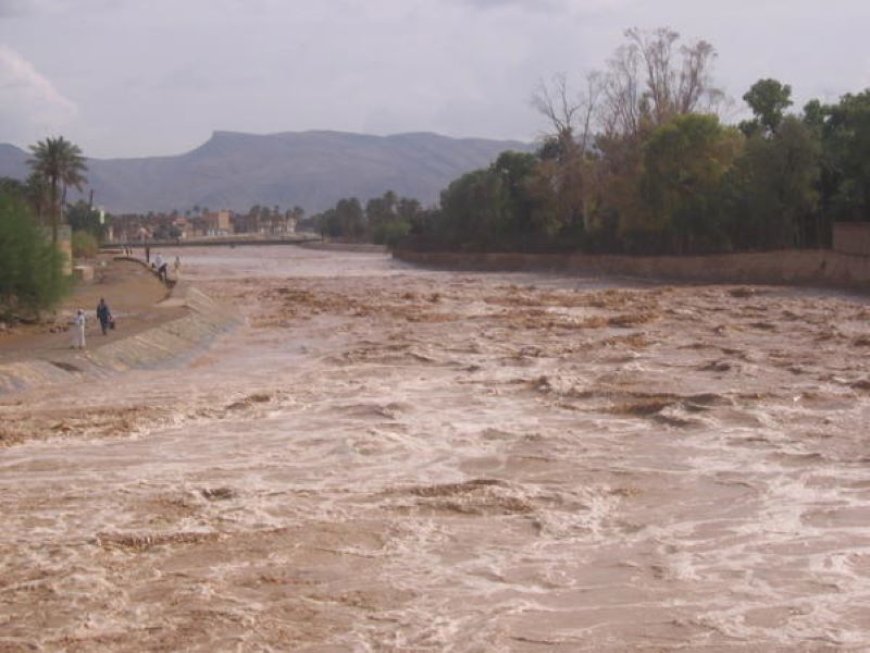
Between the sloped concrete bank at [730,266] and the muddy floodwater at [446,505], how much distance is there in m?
27.0

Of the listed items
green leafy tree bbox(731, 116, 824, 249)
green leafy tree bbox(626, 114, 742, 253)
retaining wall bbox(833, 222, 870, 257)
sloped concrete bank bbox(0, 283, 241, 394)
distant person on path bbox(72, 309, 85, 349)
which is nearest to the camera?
sloped concrete bank bbox(0, 283, 241, 394)

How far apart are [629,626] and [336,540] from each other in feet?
12.2

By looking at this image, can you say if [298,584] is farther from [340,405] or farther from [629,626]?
[340,405]

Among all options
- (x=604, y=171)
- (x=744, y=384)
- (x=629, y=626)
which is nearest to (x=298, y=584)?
(x=629, y=626)

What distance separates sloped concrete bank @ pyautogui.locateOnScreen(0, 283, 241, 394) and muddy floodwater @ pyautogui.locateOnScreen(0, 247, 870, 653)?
69cm

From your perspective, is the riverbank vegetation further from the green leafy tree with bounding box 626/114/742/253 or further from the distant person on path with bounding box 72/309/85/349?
the distant person on path with bounding box 72/309/85/349

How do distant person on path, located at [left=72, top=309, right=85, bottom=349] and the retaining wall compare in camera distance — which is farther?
the retaining wall

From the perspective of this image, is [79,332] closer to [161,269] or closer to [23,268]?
[23,268]

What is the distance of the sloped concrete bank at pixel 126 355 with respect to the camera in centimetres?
2430

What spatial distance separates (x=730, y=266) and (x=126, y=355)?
4354 cm

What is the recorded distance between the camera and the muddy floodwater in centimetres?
1007

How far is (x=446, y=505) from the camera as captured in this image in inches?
556

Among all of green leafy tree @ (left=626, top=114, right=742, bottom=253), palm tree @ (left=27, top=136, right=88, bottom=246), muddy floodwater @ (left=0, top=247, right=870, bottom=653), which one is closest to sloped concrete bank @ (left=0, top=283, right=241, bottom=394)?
muddy floodwater @ (left=0, top=247, right=870, bottom=653)

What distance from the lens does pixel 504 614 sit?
1028cm
